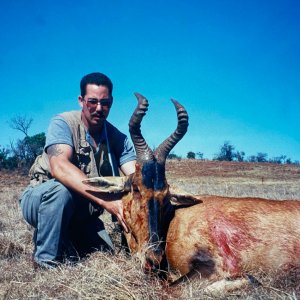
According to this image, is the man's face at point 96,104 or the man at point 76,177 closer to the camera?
the man at point 76,177

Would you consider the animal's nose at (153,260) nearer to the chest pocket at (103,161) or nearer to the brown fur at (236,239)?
the brown fur at (236,239)

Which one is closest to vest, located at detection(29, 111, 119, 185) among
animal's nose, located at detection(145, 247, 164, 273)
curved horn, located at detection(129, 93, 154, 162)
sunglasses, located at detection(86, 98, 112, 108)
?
sunglasses, located at detection(86, 98, 112, 108)

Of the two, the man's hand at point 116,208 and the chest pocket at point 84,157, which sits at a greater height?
the chest pocket at point 84,157

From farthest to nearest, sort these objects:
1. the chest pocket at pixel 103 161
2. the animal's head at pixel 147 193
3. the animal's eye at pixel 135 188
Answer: the chest pocket at pixel 103 161
the animal's eye at pixel 135 188
the animal's head at pixel 147 193

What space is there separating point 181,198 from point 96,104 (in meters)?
1.67

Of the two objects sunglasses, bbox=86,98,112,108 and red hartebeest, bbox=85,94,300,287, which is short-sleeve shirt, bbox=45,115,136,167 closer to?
sunglasses, bbox=86,98,112,108

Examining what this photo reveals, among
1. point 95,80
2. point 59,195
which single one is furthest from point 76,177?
point 95,80

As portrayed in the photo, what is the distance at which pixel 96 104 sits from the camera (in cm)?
508

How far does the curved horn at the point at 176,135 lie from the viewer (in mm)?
4449

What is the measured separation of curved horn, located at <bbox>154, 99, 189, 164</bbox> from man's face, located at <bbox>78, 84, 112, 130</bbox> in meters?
1.07

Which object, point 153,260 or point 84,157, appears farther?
point 84,157

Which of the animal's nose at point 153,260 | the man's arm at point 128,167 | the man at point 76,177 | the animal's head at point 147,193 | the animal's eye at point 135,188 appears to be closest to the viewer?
the animal's nose at point 153,260

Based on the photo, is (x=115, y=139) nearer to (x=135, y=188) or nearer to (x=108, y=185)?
(x=108, y=185)

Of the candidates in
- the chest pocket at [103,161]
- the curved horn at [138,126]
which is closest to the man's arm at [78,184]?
the curved horn at [138,126]
